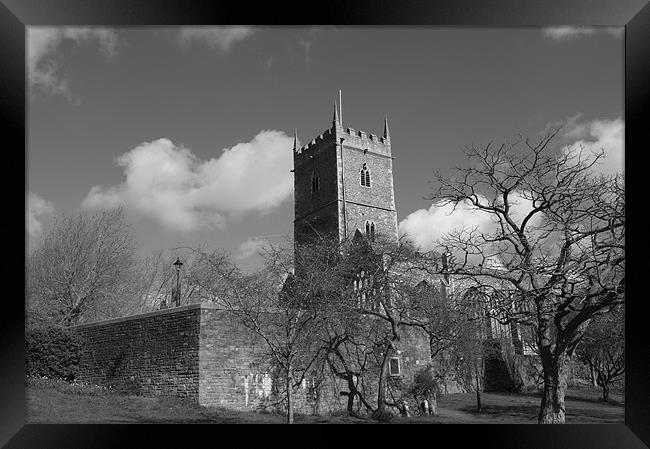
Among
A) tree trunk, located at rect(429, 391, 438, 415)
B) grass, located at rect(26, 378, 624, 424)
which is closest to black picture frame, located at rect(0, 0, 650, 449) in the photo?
grass, located at rect(26, 378, 624, 424)

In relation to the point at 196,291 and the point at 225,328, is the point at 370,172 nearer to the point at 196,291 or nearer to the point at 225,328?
the point at 196,291

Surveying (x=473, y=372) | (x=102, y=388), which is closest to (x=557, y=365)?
(x=102, y=388)

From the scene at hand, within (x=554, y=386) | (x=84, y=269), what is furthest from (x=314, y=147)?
(x=554, y=386)

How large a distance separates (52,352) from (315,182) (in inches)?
731

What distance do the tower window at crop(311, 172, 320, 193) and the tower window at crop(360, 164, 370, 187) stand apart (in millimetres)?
2015

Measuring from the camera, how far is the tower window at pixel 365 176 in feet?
94.8

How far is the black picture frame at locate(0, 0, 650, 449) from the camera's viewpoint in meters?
4.00

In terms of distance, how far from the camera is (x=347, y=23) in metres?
4.11

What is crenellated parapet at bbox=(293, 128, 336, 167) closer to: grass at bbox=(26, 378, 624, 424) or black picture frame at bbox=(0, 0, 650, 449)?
grass at bbox=(26, 378, 624, 424)

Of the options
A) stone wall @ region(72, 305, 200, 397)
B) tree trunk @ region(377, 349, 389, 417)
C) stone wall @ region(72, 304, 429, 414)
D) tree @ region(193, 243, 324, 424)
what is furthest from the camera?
tree trunk @ region(377, 349, 389, 417)

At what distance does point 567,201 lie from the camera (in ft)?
21.4

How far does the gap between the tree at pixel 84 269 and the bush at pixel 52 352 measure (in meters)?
3.11

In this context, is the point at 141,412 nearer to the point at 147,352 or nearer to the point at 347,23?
the point at 147,352

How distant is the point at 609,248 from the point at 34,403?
8.19 meters
